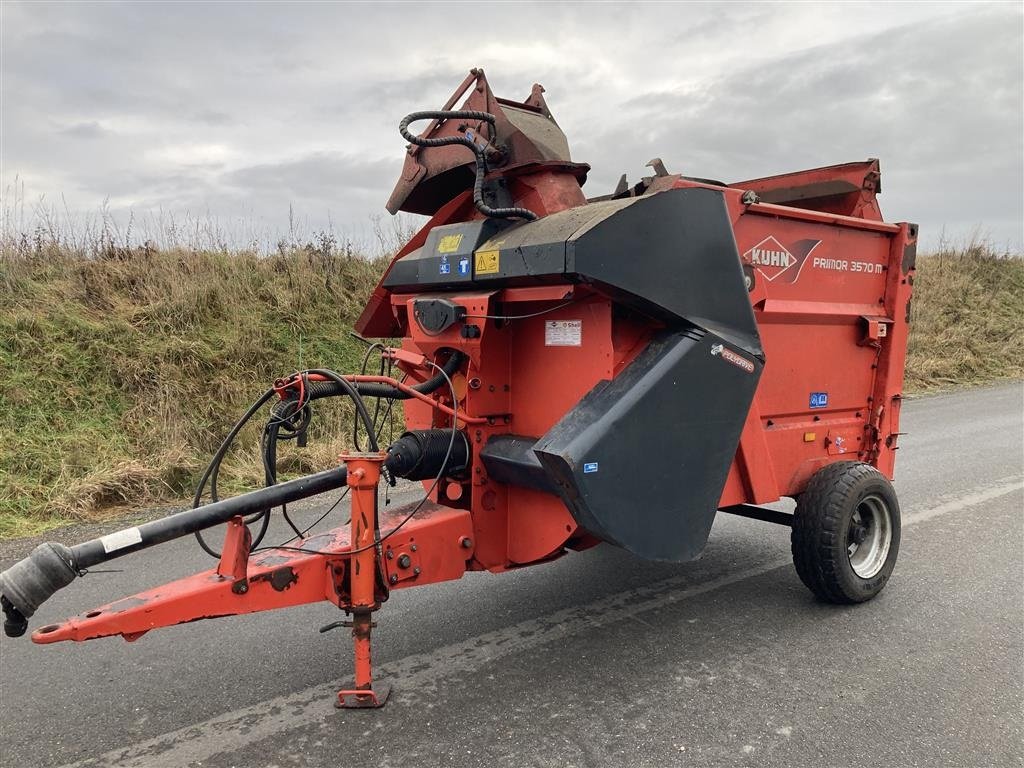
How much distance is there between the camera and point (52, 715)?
293cm

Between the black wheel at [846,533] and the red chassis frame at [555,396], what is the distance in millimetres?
192

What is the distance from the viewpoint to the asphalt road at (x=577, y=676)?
2.70 meters

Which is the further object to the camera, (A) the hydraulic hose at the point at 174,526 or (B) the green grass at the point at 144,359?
(B) the green grass at the point at 144,359

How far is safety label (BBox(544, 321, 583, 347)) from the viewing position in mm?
3203

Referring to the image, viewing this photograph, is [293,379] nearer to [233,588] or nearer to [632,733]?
[233,588]

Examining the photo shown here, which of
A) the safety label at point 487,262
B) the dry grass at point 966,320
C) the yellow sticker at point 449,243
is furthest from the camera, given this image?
the dry grass at point 966,320

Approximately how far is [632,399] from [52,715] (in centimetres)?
255

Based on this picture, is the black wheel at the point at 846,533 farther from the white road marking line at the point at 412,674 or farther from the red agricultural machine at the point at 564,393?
the white road marking line at the point at 412,674

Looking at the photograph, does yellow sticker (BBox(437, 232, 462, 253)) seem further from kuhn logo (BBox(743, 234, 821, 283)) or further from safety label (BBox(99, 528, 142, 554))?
safety label (BBox(99, 528, 142, 554))

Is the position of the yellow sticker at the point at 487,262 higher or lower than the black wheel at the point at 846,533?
higher

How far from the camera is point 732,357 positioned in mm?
3189

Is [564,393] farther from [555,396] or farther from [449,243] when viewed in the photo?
[449,243]

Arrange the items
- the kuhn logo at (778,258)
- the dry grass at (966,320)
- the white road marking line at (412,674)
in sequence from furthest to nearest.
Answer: the dry grass at (966,320), the kuhn logo at (778,258), the white road marking line at (412,674)

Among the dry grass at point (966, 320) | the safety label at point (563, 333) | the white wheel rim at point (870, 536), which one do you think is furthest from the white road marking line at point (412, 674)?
the dry grass at point (966, 320)
